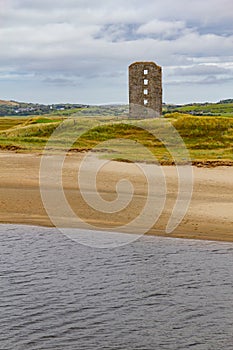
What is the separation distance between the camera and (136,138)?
36.1 m

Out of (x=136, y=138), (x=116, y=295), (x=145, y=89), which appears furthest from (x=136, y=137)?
(x=116, y=295)

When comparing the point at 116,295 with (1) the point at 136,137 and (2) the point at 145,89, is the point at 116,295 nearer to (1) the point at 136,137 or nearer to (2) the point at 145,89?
(1) the point at 136,137

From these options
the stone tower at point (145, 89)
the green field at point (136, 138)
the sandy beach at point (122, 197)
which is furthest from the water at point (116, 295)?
the stone tower at point (145, 89)

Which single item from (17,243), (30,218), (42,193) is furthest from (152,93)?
(17,243)

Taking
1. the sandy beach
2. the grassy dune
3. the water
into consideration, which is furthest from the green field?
the water

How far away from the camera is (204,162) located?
86.9 feet

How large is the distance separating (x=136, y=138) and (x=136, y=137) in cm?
26

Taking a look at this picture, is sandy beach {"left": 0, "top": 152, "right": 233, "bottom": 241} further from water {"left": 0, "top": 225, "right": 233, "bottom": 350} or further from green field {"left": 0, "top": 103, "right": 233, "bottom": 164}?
green field {"left": 0, "top": 103, "right": 233, "bottom": 164}

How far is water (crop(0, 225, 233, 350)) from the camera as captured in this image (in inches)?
356

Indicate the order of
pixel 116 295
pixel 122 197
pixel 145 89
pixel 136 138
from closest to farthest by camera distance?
pixel 116 295 < pixel 122 197 < pixel 136 138 < pixel 145 89

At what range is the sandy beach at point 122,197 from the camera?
641 inches

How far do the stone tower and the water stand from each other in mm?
30696

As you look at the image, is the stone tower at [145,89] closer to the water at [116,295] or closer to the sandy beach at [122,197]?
the sandy beach at [122,197]

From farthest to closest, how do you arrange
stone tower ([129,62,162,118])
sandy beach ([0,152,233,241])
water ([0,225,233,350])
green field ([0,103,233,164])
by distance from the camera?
stone tower ([129,62,162,118]), green field ([0,103,233,164]), sandy beach ([0,152,233,241]), water ([0,225,233,350])
